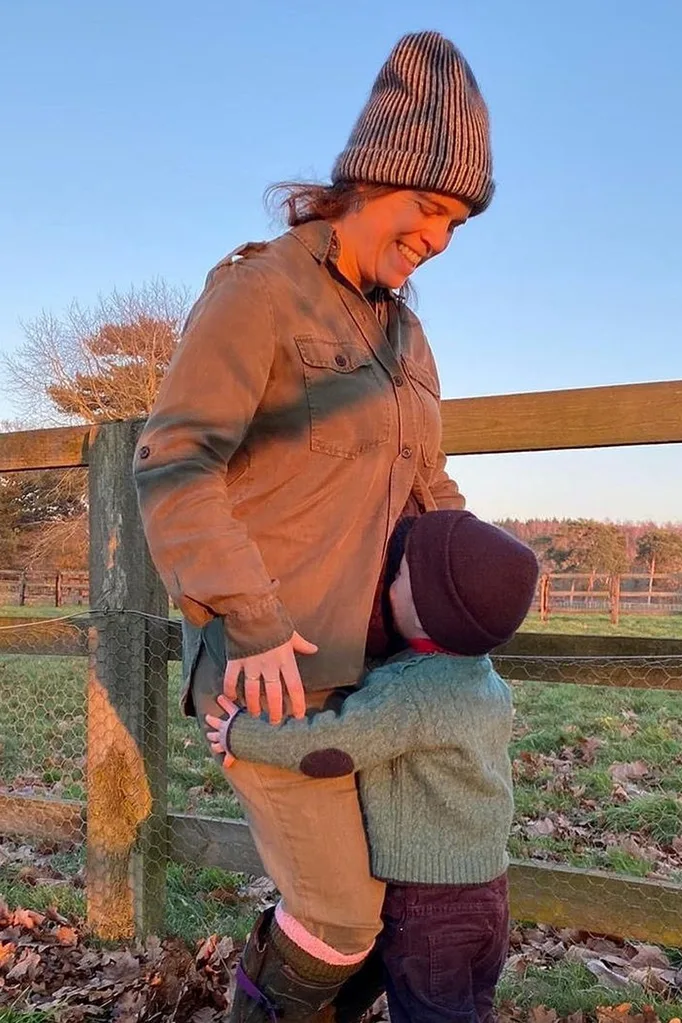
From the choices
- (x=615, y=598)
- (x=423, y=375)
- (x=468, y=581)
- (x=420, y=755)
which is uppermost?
(x=423, y=375)

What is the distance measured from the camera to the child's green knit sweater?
1.42 meters

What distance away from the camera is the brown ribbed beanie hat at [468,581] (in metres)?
1.44

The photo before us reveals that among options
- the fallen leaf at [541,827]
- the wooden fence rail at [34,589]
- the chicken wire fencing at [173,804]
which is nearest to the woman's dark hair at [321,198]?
the chicken wire fencing at [173,804]

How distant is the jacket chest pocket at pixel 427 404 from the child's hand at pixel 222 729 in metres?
0.63

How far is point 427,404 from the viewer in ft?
5.66

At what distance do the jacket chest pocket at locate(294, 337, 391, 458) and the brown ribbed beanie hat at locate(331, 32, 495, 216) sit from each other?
0.32 meters

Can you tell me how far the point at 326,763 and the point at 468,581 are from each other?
38 cm

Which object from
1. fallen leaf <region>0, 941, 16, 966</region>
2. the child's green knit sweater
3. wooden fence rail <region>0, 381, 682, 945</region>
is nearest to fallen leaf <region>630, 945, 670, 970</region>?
wooden fence rail <region>0, 381, 682, 945</region>

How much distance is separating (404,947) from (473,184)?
1382 mm

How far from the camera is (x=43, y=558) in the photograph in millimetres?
13797

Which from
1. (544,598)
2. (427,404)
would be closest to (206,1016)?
(427,404)

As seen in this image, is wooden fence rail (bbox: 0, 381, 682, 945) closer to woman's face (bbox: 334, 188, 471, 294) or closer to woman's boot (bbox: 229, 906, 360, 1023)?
woman's boot (bbox: 229, 906, 360, 1023)

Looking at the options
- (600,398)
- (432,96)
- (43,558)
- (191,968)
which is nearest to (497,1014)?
(191,968)

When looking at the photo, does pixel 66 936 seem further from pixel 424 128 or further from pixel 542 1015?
pixel 424 128
